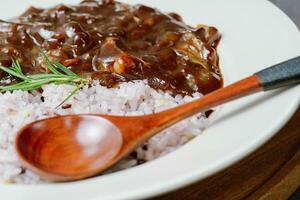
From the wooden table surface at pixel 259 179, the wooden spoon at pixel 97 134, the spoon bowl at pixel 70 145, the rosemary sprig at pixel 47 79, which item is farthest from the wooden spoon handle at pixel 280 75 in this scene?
the rosemary sprig at pixel 47 79

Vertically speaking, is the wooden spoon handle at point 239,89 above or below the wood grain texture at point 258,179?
above

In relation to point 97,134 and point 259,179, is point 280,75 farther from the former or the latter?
point 97,134

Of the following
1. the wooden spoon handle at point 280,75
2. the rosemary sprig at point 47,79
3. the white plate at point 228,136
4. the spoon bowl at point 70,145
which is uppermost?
the wooden spoon handle at point 280,75

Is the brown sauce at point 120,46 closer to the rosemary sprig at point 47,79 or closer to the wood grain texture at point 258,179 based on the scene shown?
the rosemary sprig at point 47,79

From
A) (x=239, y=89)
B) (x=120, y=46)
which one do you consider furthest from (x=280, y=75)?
(x=120, y=46)

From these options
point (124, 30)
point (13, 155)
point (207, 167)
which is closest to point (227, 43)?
point (124, 30)

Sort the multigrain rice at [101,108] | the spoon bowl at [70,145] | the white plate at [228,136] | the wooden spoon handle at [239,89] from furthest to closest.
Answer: the multigrain rice at [101,108] → the wooden spoon handle at [239,89] → the spoon bowl at [70,145] → the white plate at [228,136]

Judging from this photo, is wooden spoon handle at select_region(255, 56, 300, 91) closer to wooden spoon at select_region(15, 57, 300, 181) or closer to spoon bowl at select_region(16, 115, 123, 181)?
wooden spoon at select_region(15, 57, 300, 181)
